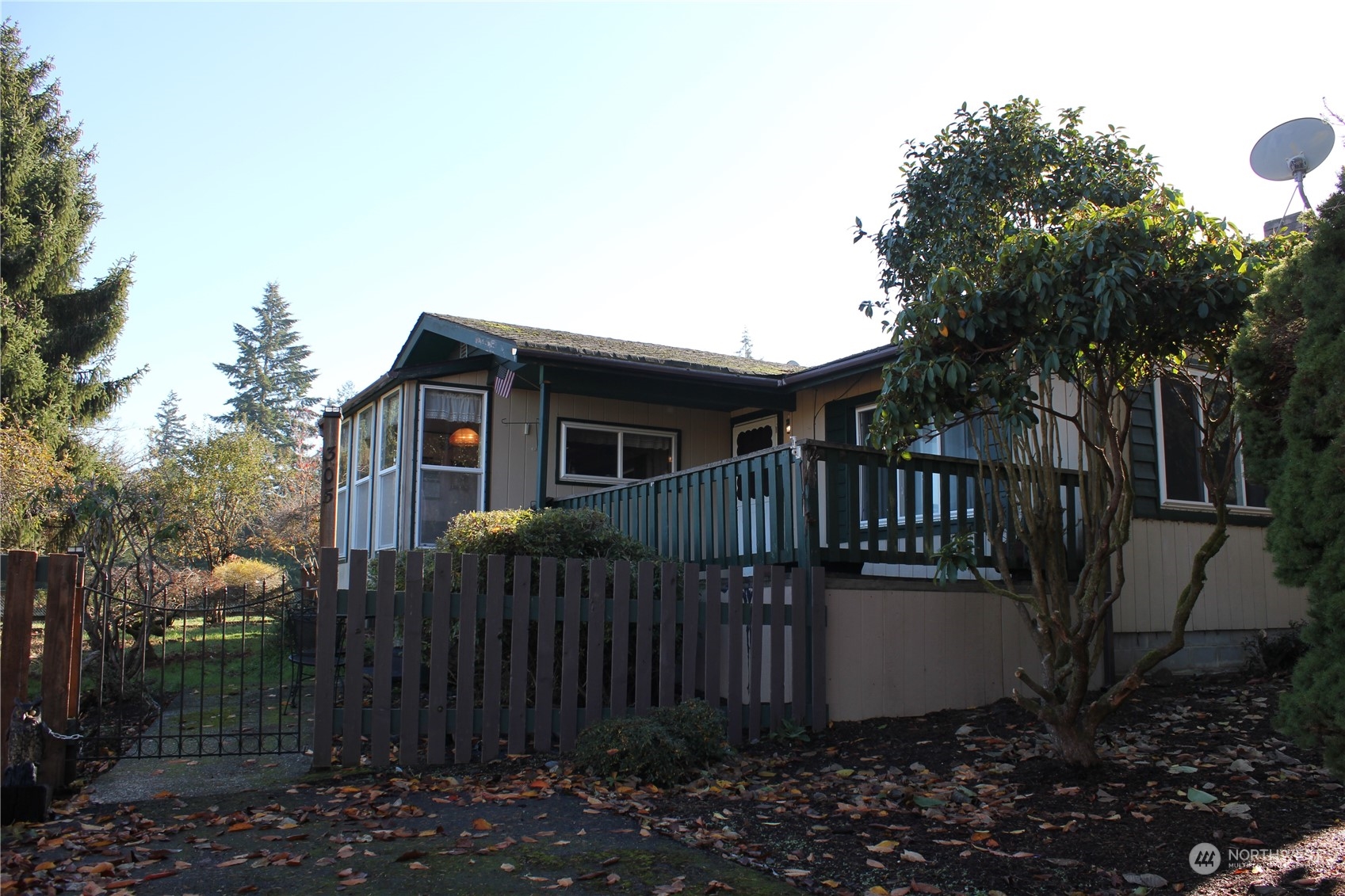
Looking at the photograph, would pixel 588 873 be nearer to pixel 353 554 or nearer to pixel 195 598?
pixel 353 554

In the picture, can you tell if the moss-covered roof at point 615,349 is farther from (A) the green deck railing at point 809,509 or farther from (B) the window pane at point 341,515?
(B) the window pane at point 341,515

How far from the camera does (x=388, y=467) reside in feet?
41.9

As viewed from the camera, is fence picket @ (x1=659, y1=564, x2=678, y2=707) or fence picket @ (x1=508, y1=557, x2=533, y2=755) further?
fence picket @ (x1=659, y1=564, x2=678, y2=707)

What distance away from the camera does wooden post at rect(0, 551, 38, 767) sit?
502cm

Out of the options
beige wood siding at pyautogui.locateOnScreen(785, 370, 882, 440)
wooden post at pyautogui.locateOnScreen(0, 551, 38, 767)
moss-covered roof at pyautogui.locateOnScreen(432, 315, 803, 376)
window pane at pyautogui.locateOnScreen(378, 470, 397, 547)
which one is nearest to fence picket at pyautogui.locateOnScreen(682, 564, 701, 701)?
wooden post at pyautogui.locateOnScreen(0, 551, 38, 767)

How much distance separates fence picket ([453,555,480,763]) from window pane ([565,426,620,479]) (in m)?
6.54

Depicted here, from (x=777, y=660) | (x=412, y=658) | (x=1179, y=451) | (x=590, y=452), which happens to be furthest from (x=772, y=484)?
(x=590, y=452)

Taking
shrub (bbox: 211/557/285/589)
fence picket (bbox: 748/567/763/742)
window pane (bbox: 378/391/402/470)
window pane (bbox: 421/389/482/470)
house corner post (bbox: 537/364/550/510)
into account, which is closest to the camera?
fence picket (bbox: 748/567/763/742)

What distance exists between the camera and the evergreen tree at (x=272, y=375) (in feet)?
195

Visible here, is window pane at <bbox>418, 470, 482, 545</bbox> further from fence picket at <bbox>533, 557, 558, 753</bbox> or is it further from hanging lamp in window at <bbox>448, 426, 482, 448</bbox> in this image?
fence picket at <bbox>533, 557, 558, 753</bbox>

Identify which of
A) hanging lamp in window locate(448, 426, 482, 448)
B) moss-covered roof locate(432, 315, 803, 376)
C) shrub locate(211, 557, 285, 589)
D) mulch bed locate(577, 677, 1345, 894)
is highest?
moss-covered roof locate(432, 315, 803, 376)

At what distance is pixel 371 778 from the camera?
18.7ft

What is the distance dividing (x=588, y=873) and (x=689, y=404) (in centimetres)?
896

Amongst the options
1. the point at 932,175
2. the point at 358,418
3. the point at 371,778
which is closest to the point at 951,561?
the point at 371,778
